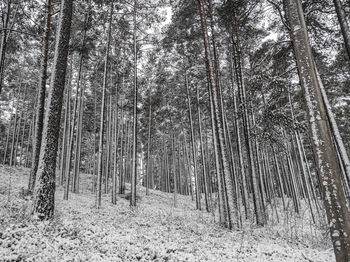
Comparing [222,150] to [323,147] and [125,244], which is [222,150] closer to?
[323,147]

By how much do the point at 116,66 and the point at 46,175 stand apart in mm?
10816

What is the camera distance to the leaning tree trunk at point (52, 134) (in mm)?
5570

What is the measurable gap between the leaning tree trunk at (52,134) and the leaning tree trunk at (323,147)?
21.3ft

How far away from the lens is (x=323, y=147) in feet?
12.1

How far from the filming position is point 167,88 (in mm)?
17297

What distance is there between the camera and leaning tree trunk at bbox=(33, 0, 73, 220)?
5570 millimetres

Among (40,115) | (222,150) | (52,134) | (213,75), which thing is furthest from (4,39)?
(222,150)

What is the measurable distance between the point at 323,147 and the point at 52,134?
6.69 metres

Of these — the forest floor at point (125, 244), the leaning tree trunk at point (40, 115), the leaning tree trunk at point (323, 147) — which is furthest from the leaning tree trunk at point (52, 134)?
the leaning tree trunk at point (323, 147)

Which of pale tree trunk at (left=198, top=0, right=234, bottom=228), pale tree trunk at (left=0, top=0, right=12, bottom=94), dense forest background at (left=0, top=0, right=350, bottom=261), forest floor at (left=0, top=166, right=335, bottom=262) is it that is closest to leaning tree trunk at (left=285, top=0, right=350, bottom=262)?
dense forest background at (left=0, top=0, right=350, bottom=261)

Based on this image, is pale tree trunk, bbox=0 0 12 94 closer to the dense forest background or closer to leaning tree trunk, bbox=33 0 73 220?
the dense forest background

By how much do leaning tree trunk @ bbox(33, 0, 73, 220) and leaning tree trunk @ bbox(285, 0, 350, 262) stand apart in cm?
648

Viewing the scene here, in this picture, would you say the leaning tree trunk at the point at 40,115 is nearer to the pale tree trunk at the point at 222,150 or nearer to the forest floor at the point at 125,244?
the forest floor at the point at 125,244

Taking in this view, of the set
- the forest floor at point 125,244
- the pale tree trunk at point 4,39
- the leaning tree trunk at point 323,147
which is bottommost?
the forest floor at point 125,244
